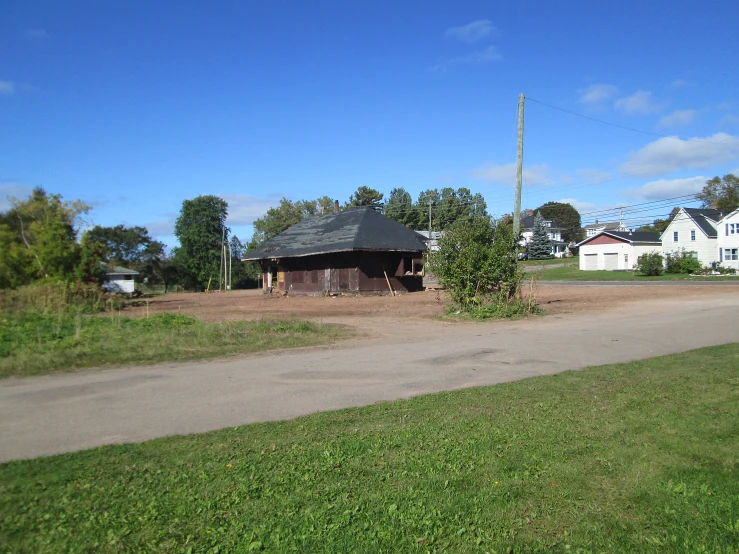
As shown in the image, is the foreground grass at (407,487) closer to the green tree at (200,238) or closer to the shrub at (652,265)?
the shrub at (652,265)

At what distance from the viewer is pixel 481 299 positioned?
2011cm

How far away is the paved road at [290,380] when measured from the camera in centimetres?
632

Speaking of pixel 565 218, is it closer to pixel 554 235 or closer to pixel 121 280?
pixel 554 235

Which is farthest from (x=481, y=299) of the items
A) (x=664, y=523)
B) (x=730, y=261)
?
(x=730, y=261)

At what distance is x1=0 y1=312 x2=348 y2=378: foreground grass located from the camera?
406 inches

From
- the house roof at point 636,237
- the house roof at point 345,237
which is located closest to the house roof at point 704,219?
the house roof at point 636,237

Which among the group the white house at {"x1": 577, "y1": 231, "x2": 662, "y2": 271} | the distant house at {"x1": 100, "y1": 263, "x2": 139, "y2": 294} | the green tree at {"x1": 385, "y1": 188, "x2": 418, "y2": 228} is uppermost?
the green tree at {"x1": 385, "y1": 188, "x2": 418, "y2": 228}

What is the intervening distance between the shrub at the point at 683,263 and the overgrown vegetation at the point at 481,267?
3988 cm

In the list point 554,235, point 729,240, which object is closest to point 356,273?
point 729,240

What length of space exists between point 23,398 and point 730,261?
61058mm

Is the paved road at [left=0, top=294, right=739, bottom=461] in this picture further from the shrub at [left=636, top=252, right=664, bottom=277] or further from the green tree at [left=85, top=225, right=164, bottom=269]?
the green tree at [left=85, top=225, right=164, bottom=269]

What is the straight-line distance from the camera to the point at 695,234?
59344 millimetres

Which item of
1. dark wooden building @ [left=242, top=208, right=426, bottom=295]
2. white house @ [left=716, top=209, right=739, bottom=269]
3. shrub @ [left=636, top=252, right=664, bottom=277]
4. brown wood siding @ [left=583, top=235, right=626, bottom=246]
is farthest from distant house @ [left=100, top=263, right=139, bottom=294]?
white house @ [left=716, top=209, right=739, bottom=269]

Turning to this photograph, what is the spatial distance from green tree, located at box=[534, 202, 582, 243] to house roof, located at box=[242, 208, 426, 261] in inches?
2956
